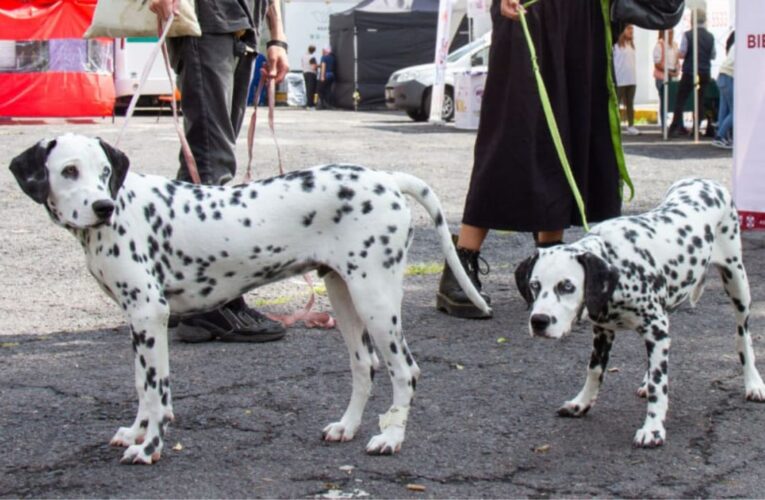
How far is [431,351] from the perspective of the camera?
5.30m

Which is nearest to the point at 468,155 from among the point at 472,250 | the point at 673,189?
the point at 472,250

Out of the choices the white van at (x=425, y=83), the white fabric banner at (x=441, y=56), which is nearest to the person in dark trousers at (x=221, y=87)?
the white fabric banner at (x=441, y=56)

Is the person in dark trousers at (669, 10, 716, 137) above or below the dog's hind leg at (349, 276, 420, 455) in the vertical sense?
above

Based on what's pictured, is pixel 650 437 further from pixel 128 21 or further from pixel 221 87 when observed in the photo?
pixel 128 21

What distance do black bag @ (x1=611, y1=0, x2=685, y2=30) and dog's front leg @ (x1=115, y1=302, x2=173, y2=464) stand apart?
2937mm

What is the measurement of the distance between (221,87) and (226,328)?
1.10 m

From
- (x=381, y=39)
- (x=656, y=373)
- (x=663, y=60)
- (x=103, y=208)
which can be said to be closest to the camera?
(x=103, y=208)

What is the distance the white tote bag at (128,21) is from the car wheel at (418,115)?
70.3ft

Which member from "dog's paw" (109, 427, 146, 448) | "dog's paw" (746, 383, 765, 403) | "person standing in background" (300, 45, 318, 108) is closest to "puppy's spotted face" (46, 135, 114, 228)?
"dog's paw" (109, 427, 146, 448)

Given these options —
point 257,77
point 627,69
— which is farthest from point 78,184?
point 627,69

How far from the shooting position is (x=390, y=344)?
3.89 m

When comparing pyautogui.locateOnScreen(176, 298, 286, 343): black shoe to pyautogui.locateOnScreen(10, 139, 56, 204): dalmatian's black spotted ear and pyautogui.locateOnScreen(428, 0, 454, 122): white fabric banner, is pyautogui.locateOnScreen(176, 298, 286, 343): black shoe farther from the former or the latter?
pyautogui.locateOnScreen(428, 0, 454, 122): white fabric banner

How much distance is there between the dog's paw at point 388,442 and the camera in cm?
388

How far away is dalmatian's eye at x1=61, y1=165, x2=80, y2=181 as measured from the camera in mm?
3629
